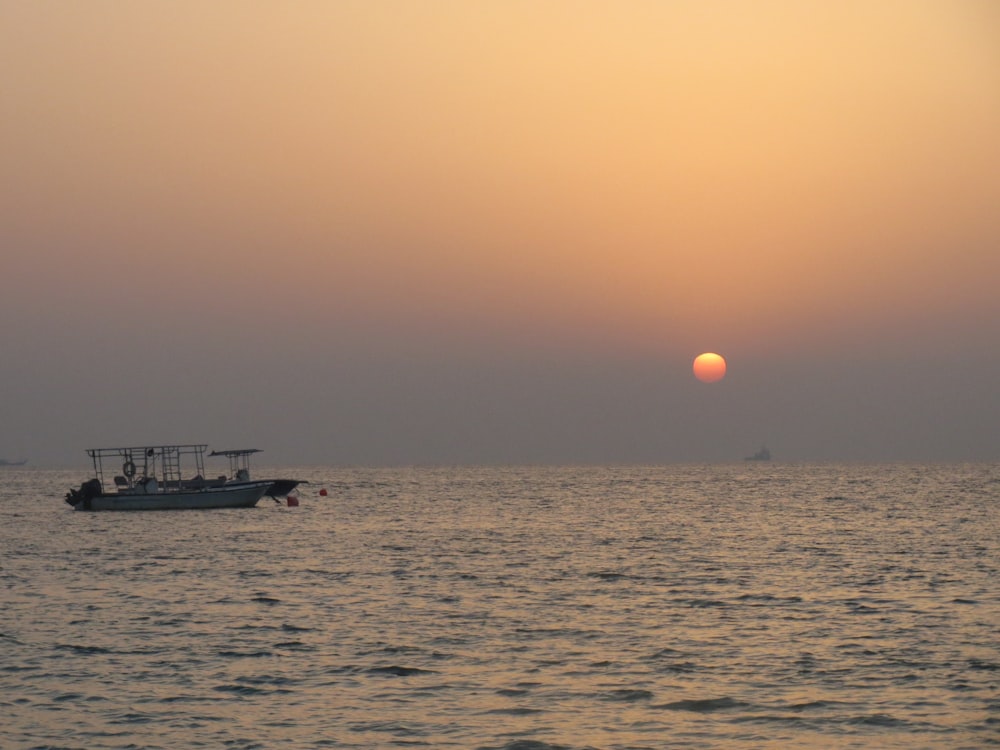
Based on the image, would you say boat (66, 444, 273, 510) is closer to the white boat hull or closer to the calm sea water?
the white boat hull

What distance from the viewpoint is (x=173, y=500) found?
96.4 meters

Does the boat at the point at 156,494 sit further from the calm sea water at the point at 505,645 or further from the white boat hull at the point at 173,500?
the calm sea water at the point at 505,645

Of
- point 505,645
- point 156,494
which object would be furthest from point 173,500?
point 505,645

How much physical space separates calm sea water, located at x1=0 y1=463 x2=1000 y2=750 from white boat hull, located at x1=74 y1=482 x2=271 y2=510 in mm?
31717

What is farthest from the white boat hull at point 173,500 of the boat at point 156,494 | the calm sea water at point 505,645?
the calm sea water at point 505,645

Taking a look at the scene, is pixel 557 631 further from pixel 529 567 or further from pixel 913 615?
pixel 529 567

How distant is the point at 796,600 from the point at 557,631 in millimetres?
10123

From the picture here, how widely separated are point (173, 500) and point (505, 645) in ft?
240

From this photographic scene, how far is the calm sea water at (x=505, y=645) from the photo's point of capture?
814 inches

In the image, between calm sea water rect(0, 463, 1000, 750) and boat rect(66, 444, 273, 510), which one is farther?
boat rect(66, 444, 273, 510)

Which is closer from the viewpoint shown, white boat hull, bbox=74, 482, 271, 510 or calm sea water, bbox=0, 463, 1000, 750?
calm sea water, bbox=0, 463, 1000, 750

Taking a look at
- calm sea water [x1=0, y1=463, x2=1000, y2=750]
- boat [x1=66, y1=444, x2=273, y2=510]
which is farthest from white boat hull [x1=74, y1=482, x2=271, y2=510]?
calm sea water [x1=0, y1=463, x2=1000, y2=750]

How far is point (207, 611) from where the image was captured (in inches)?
1423

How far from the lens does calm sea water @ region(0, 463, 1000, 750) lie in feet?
67.9
